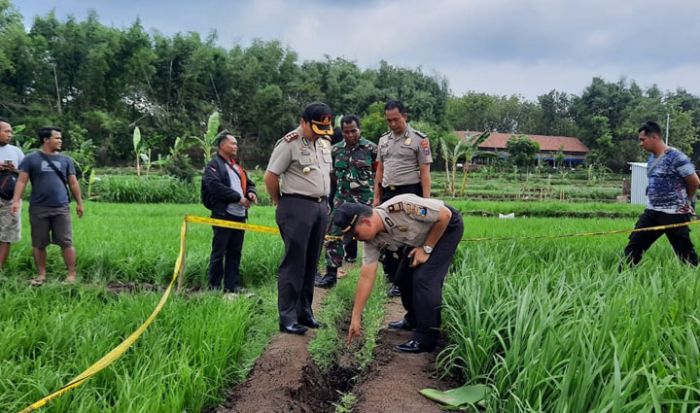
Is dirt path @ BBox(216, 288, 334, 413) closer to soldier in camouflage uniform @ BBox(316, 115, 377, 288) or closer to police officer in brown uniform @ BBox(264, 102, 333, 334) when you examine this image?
police officer in brown uniform @ BBox(264, 102, 333, 334)

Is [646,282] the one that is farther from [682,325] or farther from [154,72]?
[154,72]

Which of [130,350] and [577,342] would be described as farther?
[130,350]

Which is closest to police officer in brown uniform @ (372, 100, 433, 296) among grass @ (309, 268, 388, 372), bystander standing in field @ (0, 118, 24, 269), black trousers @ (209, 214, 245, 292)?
grass @ (309, 268, 388, 372)

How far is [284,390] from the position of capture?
291 centimetres

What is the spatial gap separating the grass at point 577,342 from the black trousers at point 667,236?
3.09ft

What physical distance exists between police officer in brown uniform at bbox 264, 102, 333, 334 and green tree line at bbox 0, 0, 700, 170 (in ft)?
97.3

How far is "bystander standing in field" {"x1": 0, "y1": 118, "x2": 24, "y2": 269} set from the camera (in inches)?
201

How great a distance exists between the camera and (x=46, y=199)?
498 cm

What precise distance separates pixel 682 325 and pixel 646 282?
92cm

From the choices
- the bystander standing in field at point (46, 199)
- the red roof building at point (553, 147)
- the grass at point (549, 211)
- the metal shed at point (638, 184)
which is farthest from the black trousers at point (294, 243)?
the red roof building at point (553, 147)

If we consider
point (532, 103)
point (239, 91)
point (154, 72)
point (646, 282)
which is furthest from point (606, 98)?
point (646, 282)

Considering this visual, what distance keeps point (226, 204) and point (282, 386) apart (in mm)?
2345

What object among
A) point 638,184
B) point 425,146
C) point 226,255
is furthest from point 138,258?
point 638,184

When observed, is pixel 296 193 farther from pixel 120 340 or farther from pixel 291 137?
pixel 120 340
